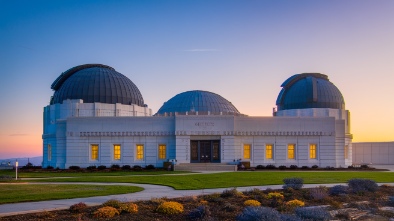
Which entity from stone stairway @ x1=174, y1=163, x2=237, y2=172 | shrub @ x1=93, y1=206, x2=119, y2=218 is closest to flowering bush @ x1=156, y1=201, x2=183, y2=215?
shrub @ x1=93, y1=206, x2=119, y2=218

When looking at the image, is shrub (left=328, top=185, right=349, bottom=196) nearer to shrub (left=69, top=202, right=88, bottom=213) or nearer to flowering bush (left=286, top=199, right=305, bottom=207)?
flowering bush (left=286, top=199, right=305, bottom=207)

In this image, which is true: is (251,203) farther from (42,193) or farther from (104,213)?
(42,193)

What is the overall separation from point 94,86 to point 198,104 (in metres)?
13.4

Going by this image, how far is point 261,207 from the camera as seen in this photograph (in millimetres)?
13430

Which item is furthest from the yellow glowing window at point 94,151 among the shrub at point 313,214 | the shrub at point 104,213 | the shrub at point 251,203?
the shrub at point 313,214

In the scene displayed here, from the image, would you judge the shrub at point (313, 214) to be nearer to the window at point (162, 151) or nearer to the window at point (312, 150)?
the window at point (162, 151)

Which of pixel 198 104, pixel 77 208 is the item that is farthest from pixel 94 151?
pixel 77 208

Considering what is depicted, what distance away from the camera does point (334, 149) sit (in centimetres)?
4716

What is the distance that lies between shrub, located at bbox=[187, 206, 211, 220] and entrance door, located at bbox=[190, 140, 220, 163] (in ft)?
105

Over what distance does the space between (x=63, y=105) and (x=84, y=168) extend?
10219mm

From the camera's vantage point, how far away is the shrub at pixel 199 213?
13961 millimetres

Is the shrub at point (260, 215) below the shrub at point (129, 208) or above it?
above

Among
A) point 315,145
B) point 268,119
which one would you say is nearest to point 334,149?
point 315,145

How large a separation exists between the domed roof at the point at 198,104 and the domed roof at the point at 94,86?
15.5 feet
